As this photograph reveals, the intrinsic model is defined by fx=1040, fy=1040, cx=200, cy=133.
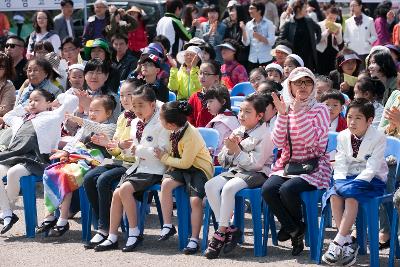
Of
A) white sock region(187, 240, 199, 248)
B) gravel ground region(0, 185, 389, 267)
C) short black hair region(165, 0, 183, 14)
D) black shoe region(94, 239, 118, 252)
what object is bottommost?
gravel ground region(0, 185, 389, 267)

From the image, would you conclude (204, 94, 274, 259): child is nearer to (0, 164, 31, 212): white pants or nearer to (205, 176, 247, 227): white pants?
(205, 176, 247, 227): white pants

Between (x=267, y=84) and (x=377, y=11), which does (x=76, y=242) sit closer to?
(x=267, y=84)

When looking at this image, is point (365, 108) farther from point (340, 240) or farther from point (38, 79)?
point (38, 79)

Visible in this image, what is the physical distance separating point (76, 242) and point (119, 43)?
4164 mm

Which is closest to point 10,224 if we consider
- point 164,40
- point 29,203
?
point 29,203

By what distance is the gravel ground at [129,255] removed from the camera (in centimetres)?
738

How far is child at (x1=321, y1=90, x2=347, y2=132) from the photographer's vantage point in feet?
28.1

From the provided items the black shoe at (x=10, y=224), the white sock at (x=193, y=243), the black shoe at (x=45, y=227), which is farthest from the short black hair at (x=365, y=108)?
the black shoe at (x=10, y=224)

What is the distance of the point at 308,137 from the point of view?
293 inches

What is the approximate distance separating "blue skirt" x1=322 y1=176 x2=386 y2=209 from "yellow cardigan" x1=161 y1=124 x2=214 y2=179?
1128 millimetres

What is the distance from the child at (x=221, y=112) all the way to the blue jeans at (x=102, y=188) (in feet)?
3.21

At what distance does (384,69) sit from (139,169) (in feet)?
8.71

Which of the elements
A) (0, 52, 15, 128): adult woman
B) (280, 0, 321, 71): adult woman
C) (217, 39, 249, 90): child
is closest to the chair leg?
(0, 52, 15, 128): adult woman

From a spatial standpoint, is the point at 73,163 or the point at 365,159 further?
the point at 73,163
